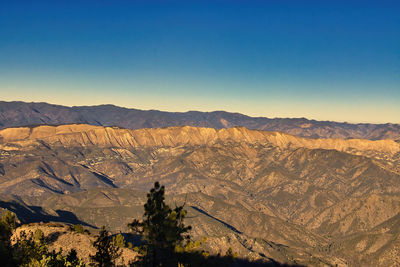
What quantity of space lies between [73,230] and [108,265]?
78521 mm

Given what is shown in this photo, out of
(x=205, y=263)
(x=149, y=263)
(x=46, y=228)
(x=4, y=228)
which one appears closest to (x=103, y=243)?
(x=149, y=263)

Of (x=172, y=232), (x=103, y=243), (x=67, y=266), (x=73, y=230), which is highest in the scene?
(x=172, y=232)

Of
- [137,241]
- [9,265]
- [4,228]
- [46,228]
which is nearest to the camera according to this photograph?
[9,265]

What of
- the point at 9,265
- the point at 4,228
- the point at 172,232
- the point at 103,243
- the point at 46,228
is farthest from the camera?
the point at 46,228

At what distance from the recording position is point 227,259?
59.7 m

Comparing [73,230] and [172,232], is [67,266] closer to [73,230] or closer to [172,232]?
[172,232]

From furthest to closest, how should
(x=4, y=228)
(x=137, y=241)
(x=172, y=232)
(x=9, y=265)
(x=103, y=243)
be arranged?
(x=137, y=241)
(x=4, y=228)
(x=103, y=243)
(x=9, y=265)
(x=172, y=232)

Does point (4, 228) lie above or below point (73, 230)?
above

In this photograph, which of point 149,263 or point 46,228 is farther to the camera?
point 46,228

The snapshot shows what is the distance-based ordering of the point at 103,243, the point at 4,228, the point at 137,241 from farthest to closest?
the point at 137,241 < the point at 4,228 < the point at 103,243

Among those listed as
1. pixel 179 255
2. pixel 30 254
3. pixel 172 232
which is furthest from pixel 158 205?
pixel 30 254

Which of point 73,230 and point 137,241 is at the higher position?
point 73,230

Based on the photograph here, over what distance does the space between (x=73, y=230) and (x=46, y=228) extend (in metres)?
9.84

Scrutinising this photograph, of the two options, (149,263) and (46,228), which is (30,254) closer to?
(149,263)
